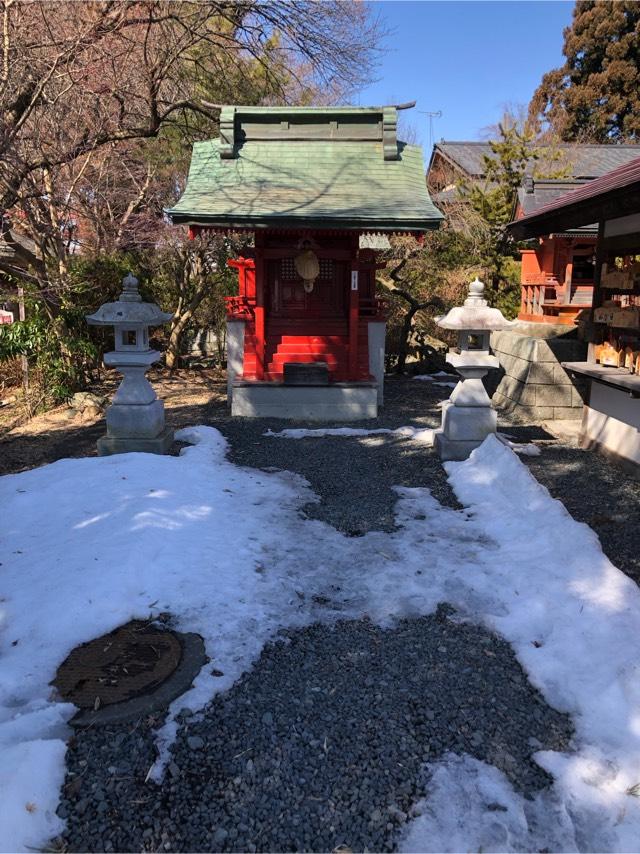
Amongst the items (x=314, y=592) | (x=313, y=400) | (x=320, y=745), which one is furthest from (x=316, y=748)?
(x=313, y=400)

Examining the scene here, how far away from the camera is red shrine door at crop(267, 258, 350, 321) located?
953cm

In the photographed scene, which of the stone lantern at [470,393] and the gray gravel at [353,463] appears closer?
the gray gravel at [353,463]

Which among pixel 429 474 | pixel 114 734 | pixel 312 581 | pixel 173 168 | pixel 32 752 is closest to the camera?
pixel 32 752

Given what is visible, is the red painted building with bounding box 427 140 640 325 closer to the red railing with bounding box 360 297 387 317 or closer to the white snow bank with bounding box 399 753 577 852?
the red railing with bounding box 360 297 387 317

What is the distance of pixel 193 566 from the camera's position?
3.96 m

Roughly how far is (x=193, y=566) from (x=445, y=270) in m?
11.7

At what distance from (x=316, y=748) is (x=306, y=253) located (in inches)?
294

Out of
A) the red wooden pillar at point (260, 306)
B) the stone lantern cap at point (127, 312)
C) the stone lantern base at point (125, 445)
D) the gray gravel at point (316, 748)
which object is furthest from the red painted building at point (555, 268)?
the gray gravel at point (316, 748)

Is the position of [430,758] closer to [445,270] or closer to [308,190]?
[308,190]

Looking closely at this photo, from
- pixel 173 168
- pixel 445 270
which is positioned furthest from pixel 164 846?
pixel 445 270

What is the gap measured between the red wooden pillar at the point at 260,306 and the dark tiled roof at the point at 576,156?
451 inches

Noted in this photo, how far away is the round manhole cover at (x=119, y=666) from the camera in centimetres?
278

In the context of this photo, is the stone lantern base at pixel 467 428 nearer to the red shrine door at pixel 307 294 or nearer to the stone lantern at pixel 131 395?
the stone lantern at pixel 131 395

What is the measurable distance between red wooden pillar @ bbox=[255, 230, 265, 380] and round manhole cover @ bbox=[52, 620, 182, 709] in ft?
20.7
